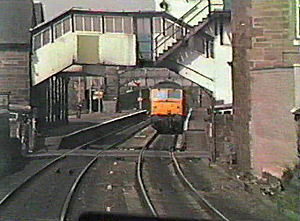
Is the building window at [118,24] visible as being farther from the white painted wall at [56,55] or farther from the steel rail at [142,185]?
the steel rail at [142,185]

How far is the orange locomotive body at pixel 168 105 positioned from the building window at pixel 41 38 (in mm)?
8462

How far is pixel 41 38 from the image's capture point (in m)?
16.1

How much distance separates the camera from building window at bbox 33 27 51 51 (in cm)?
1604

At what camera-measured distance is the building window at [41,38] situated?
52.6 ft

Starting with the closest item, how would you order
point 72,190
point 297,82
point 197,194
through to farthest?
point 197,194, point 297,82, point 72,190

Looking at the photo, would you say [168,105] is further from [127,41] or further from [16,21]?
[16,21]

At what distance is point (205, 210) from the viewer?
24.8 ft

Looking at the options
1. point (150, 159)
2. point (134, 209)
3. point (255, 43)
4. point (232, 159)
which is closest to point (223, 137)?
point (232, 159)

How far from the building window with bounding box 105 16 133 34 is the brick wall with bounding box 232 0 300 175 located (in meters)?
5.91

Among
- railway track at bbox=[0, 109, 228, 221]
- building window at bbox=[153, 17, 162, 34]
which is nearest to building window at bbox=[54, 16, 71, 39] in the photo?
building window at bbox=[153, 17, 162, 34]

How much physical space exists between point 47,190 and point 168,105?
14.9m

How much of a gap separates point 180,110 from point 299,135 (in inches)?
622

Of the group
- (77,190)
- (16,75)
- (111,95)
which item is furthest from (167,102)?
(77,190)

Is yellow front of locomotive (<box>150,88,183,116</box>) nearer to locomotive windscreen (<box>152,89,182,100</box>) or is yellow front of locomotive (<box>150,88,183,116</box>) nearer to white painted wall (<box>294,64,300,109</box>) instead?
locomotive windscreen (<box>152,89,182,100</box>)
